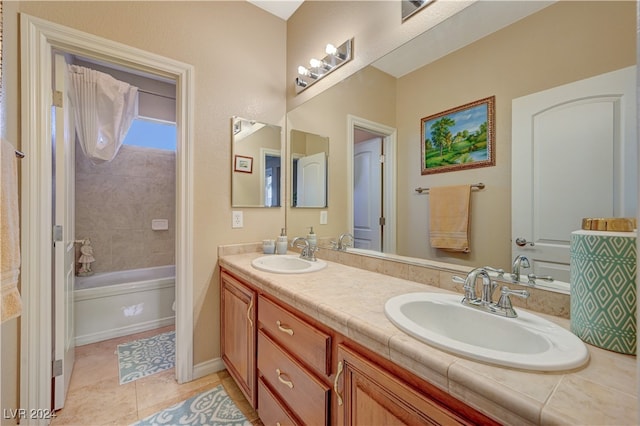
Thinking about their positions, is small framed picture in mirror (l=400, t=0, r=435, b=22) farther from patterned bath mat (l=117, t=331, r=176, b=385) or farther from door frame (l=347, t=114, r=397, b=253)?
patterned bath mat (l=117, t=331, r=176, b=385)

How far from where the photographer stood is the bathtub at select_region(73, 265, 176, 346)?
2.20 metres

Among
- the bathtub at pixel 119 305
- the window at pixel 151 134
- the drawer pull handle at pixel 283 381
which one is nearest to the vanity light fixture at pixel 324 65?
the drawer pull handle at pixel 283 381

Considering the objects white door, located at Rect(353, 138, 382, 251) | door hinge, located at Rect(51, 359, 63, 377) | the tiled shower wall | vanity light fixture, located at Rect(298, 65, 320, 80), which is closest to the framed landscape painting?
white door, located at Rect(353, 138, 382, 251)

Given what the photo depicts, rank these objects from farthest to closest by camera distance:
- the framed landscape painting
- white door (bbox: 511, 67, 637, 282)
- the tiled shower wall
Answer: the tiled shower wall
the framed landscape painting
white door (bbox: 511, 67, 637, 282)

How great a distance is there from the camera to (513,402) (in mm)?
449

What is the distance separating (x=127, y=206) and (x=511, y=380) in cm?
367

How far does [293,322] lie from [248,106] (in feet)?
5.31

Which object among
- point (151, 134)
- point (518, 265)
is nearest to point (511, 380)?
point (518, 265)

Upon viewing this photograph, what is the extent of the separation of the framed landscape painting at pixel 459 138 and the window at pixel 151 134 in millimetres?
2898

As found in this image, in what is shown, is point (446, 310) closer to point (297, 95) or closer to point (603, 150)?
point (603, 150)

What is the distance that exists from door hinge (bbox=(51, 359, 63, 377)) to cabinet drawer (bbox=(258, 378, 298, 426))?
1.15m

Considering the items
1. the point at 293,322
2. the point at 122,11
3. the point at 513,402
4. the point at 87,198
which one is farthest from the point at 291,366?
the point at 87,198

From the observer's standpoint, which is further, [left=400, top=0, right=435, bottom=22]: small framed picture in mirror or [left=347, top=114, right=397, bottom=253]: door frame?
[left=347, top=114, right=397, bottom=253]: door frame

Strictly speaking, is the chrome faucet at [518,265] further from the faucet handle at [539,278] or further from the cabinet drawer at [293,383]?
the cabinet drawer at [293,383]
